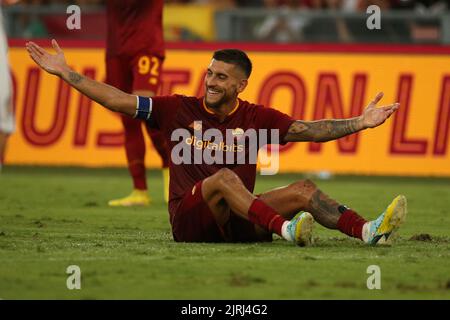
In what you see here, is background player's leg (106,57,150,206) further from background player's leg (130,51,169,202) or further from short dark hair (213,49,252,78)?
short dark hair (213,49,252,78)

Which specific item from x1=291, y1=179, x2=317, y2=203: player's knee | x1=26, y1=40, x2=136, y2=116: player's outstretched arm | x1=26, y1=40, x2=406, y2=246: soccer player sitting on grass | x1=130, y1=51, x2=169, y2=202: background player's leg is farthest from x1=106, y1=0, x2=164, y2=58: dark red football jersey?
x1=291, y1=179, x2=317, y2=203: player's knee

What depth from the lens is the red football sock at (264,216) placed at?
8750 mm

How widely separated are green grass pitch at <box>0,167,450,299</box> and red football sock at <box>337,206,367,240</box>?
133 millimetres

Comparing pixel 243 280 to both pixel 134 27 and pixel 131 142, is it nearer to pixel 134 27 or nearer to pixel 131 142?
pixel 131 142

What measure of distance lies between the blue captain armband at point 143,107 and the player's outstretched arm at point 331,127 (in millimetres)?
1098

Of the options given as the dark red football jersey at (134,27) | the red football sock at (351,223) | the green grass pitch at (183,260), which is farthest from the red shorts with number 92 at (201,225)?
the dark red football jersey at (134,27)

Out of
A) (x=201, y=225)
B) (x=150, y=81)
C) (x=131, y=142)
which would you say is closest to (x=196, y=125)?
(x=201, y=225)

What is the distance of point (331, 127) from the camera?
367 inches

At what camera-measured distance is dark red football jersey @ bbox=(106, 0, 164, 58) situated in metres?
13.5

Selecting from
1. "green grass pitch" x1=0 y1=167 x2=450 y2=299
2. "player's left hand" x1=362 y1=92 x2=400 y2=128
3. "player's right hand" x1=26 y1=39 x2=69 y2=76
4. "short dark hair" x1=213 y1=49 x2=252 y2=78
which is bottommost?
"green grass pitch" x1=0 y1=167 x2=450 y2=299

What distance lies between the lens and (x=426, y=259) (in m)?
8.71

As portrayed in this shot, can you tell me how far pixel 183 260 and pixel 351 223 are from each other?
61.6 inches

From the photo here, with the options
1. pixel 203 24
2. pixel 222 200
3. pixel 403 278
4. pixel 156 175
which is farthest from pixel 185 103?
pixel 203 24
